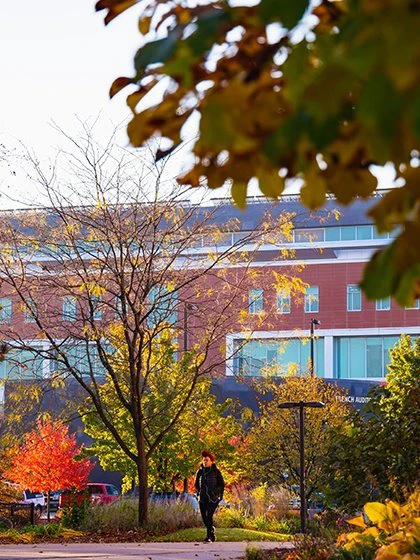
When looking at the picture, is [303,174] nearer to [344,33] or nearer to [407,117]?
[344,33]

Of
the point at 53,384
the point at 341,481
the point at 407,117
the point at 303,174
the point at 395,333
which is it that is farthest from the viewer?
the point at 395,333

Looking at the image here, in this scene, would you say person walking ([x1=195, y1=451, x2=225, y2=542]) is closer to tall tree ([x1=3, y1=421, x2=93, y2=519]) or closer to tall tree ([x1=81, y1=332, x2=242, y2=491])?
tall tree ([x1=81, y1=332, x2=242, y2=491])

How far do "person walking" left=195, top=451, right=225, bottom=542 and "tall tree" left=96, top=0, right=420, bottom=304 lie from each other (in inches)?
698

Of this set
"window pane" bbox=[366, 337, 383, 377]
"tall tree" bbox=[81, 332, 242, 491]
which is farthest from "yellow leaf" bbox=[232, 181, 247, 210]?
"window pane" bbox=[366, 337, 383, 377]

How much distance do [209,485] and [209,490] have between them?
0.15m

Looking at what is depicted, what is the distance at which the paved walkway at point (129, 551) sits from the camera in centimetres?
1582

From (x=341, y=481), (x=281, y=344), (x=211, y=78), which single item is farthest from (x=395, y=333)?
(x=211, y=78)

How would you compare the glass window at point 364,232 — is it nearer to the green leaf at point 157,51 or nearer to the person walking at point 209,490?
the person walking at point 209,490

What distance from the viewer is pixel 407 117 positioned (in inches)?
66.0

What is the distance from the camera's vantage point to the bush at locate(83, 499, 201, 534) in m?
22.9

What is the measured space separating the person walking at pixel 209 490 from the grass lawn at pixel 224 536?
671mm

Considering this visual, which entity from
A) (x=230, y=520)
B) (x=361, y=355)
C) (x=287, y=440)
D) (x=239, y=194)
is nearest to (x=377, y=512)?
(x=239, y=194)

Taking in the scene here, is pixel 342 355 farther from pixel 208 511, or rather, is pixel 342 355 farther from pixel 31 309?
pixel 208 511

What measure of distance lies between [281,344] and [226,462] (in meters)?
9.21
